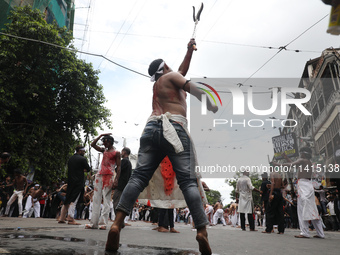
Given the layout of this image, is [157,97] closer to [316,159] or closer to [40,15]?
[40,15]

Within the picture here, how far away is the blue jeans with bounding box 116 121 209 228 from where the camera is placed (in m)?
2.44

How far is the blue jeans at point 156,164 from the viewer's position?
2.44 metres

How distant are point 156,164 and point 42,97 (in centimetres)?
1572

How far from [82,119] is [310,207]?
569 inches

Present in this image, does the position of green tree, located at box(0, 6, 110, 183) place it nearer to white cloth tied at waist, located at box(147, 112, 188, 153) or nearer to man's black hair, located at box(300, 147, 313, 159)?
man's black hair, located at box(300, 147, 313, 159)

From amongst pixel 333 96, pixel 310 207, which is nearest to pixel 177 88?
pixel 310 207

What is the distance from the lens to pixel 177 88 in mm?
2820

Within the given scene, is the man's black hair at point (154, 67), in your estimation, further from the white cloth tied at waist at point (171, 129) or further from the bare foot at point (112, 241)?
the bare foot at point (112, 241)

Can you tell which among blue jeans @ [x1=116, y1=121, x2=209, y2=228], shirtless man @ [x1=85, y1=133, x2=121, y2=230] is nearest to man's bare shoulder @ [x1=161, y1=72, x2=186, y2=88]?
blue jeans @ [x1=116, y1=121, x2=209, y2=228]

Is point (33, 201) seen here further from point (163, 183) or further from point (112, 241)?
point (112, 241)

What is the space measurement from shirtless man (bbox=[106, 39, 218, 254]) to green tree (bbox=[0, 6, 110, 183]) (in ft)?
43.9

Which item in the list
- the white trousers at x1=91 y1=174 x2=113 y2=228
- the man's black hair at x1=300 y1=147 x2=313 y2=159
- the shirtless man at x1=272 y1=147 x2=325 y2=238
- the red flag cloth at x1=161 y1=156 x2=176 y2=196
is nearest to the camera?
the red flag cloth at x1=161 y1=156 x2=176 y2=196

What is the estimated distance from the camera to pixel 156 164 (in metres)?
2.66

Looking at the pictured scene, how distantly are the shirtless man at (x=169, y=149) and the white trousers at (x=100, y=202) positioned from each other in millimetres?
3065
